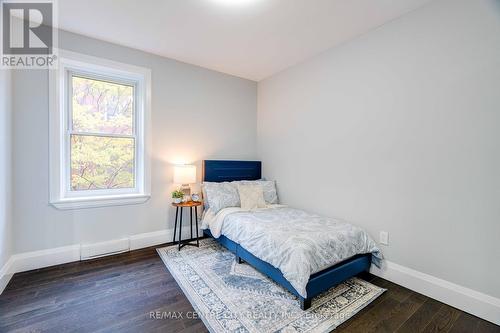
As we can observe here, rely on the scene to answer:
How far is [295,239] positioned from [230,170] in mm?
1937

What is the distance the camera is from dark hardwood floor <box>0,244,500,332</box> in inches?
65.4

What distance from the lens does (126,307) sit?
1857mm

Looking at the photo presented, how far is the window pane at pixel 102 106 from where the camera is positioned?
2785mm

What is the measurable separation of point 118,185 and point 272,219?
2100 millimetres

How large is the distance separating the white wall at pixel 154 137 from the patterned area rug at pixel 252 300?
93 centimetres

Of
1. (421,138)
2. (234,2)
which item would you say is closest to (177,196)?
(234,2)

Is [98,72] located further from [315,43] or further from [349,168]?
[349,168]

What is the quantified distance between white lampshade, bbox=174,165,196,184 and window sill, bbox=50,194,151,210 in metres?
0.48

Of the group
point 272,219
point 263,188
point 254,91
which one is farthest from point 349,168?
point 254,91

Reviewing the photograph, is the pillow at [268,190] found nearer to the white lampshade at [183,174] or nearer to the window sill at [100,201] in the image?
the white lampshade at [183,174]

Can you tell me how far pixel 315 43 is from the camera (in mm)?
2783

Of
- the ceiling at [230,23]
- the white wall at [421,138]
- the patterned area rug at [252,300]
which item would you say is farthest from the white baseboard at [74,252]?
the ceiling at [230,23]

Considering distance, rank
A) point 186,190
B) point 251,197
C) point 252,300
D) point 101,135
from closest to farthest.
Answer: point 252,300, point 101,135, point 251,197, point 186,190
